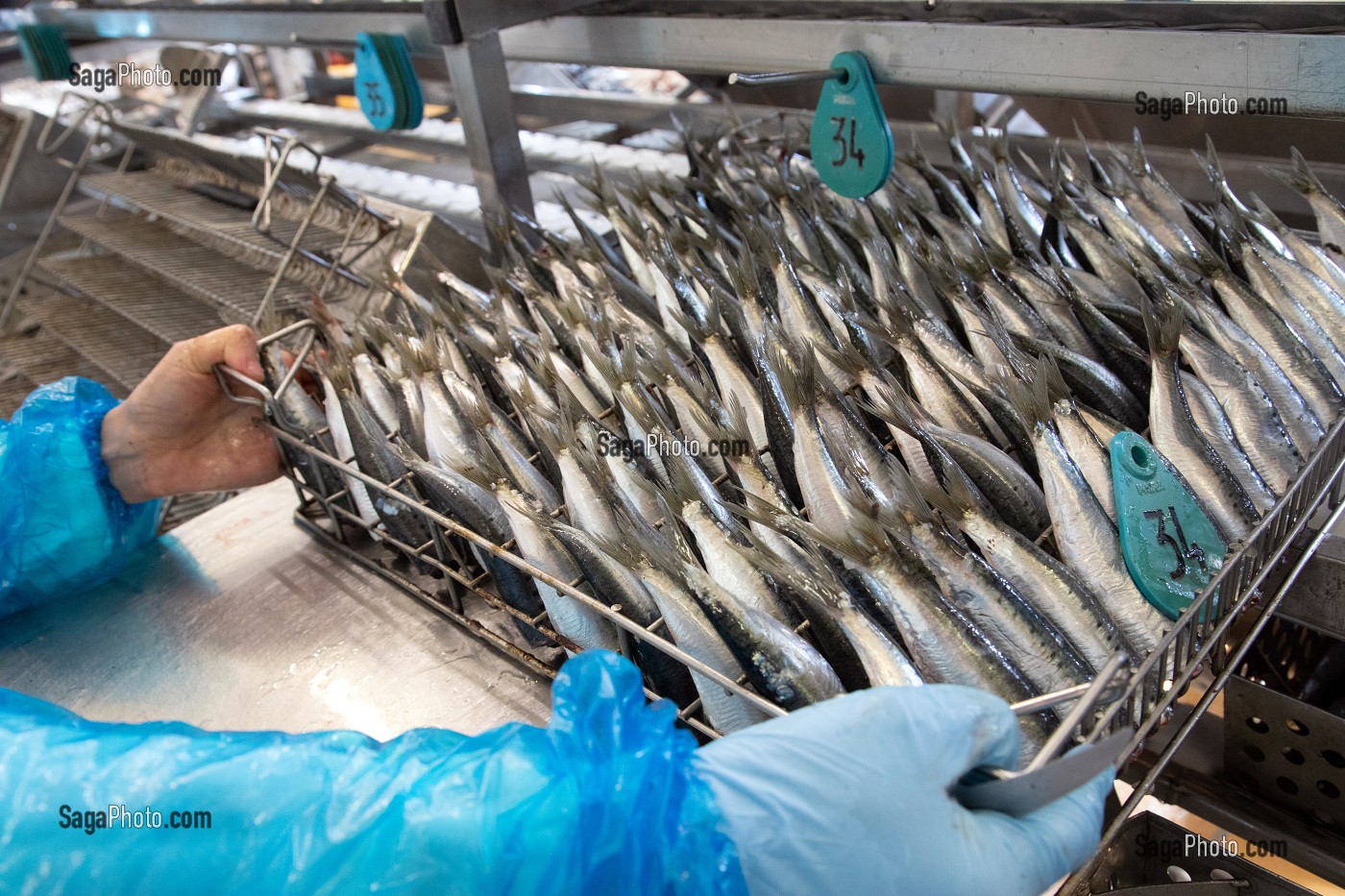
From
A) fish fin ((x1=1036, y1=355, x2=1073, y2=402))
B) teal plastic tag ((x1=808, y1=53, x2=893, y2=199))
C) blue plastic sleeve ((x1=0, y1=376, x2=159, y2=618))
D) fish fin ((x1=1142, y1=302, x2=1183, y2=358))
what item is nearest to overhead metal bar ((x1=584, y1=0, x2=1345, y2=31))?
teal plastic tag ((x1=808, y1=53, x2=893, y2=199))

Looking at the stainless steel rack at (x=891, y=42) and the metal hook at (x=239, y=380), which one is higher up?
the stainless steel rack at (x=891, y=42)

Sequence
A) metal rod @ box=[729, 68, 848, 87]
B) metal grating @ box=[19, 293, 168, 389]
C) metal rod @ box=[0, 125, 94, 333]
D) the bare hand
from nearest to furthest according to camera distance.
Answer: metal rod @ box=[729, 68, 848, 87]
the bare hand
metal grating @ box=[19, 293, 168, 389]
metal rod @ box=[0, 125, 94, 333]

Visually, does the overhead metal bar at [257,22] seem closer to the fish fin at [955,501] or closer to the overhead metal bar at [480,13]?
the overhead metal bar at [480,13]

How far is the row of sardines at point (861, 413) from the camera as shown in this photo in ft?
4.57

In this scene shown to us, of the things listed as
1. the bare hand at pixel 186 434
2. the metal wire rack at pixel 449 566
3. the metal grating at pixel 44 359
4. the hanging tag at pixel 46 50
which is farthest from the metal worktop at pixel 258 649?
the hanging tag at pixel 46 50

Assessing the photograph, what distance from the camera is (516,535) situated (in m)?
1.70

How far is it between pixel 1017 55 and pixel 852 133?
38 centimetres

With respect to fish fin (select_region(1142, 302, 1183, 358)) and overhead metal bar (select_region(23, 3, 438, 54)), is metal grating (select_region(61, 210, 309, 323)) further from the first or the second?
fish fin (select_region(1142, 302, 1183, 358))

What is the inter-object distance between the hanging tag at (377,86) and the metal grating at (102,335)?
1.71 meters

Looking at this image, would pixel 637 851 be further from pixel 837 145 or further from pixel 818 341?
pixel 837 145

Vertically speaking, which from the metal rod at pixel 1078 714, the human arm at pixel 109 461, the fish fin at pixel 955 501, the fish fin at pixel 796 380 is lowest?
the human arm at pixel 109 461

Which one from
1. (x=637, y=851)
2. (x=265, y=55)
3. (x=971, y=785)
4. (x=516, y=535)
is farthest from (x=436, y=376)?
(x=265, y=55)

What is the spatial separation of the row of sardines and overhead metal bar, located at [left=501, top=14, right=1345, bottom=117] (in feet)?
1.24

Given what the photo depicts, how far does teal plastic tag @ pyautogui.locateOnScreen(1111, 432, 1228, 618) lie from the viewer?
139 centimetres
